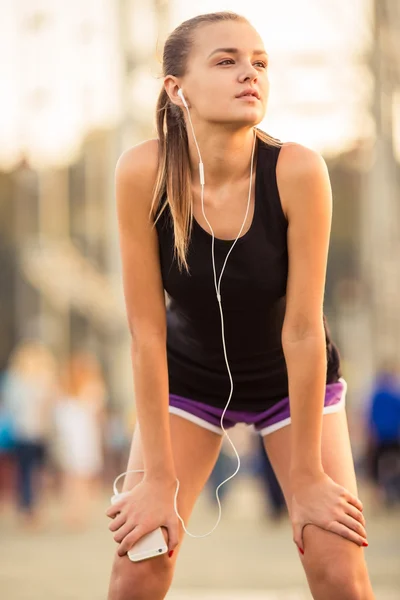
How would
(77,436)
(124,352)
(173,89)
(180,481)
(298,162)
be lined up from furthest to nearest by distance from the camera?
(124,352)
(77,436)
(180,481)
(173,89)
(298,162)

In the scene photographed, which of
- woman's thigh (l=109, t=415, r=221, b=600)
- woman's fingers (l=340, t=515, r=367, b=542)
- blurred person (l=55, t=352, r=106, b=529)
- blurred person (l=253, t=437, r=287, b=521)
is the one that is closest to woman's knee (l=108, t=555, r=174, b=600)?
woman's thigh (l=109, t=415, r=221, b=600)

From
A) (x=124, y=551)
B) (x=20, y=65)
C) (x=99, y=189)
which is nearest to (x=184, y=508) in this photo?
(x=124, y=551)

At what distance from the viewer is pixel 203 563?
10.4 m

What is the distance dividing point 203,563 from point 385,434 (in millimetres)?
6108

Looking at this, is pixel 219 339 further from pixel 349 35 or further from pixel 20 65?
pixel 20 65

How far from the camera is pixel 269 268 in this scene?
4160mm

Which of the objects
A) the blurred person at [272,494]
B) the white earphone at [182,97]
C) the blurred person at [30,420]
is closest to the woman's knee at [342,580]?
the white earphone at [182,97]

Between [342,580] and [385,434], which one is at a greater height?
[342,580]

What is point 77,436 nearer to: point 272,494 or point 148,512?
point 272,494

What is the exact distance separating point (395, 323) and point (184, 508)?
18521 millimetres

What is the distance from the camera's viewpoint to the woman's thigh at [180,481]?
417cm

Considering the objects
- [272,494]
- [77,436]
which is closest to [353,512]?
[77,436]

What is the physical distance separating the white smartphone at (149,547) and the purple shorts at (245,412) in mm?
476

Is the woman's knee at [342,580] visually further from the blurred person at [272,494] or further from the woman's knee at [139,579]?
the blurred person at [272,494]
